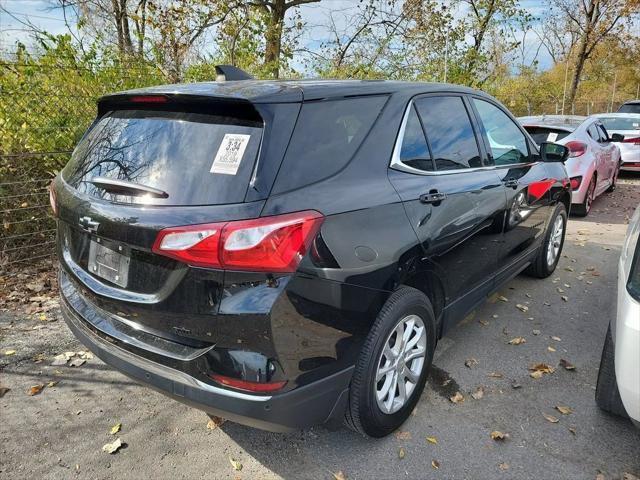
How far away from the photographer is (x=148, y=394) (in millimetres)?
2887

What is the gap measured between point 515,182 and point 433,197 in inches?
52.9

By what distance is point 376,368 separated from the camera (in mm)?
2242

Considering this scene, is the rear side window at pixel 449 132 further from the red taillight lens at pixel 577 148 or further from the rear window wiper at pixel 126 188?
the red taillight lens at pixel 577 148

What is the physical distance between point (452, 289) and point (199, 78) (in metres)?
5.37

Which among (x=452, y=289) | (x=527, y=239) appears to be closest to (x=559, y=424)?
(x=452, y=289)

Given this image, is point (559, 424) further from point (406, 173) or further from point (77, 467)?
point (77, 467)

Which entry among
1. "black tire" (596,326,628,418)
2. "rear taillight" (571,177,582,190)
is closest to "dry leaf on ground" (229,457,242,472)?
"black tire" (596,326,628,418)

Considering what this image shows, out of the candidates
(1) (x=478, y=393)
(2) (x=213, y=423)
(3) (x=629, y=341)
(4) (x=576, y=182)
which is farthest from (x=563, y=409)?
(4) (x=576, y=182)

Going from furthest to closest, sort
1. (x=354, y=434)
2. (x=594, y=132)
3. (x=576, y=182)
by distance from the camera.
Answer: (x=594, y=132)
(x=576, y=182)
(x=354, y=434)

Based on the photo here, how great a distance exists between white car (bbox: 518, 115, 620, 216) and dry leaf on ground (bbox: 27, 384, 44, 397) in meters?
6.82

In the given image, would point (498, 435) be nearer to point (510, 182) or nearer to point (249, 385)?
point (249, 385)

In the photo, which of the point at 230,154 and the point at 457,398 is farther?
the point at 457,398

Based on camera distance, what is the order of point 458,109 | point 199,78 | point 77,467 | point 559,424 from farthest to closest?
point 199,78, point 458,109, point 559,424, point 77,467

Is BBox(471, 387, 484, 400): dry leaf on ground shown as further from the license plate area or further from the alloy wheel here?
the license plate area
